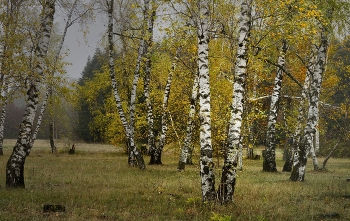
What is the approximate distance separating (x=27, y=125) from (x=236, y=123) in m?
7.09

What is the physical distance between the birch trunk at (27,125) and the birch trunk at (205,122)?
566cm

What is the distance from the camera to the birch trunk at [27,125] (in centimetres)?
1188

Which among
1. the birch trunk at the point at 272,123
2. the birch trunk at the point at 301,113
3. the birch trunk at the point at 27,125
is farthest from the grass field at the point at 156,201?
the birch trunk at the point at 272,123

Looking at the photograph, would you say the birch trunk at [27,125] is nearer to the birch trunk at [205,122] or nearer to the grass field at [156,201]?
the grass field at [156,201]

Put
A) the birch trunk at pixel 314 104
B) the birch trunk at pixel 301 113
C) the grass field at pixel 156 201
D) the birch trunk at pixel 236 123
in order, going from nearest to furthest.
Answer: the grass field at pixel 156 201, the birch trunk at pixel 236 123, the birch trunk at pixel 314 104, the birch trunk at pixel 301 113

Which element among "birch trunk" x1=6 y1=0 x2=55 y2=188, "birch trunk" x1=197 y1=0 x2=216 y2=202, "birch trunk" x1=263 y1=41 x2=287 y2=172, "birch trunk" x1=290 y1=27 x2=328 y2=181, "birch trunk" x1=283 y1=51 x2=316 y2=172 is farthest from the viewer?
"birch trunk" x1=263 y1=41 x2=287 y2=172

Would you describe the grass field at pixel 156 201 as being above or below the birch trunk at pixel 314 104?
below

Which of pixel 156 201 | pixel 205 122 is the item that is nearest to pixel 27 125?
pixel 156 201

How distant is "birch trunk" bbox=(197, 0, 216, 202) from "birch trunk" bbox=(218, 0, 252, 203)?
0.35m

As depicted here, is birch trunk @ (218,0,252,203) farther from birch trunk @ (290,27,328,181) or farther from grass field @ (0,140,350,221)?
birch trunk @ (290,27,328,181)

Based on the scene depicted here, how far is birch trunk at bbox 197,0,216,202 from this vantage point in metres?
10.1

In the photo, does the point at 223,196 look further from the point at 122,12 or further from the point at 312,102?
the point at 122,12

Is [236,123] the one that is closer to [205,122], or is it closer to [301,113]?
[205,122]

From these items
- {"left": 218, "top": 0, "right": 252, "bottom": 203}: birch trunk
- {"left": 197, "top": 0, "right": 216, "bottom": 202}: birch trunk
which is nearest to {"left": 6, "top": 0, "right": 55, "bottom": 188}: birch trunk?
{"left": 197, "top": 0, "right": 216, "bottom": 202}: birch trunk
